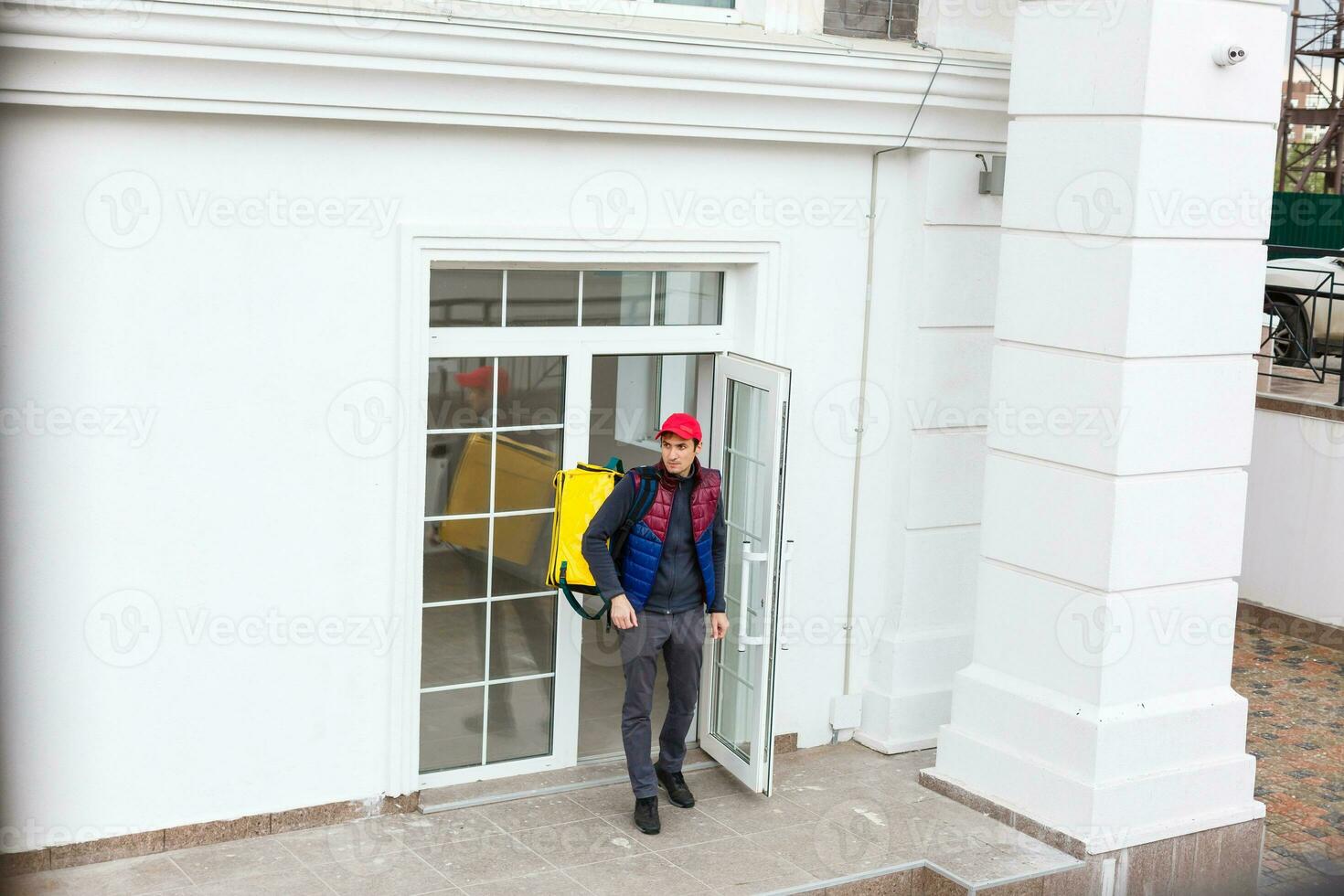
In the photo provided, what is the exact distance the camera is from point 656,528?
241 inches

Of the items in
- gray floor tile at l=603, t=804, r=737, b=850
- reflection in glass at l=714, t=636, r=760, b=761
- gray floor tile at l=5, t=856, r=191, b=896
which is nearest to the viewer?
gray floor tile at l=5, t=856, r=191, b=896

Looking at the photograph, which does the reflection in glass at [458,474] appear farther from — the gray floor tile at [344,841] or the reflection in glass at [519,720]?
the gray floor tile at [344,841]

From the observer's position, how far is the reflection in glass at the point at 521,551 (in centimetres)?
651

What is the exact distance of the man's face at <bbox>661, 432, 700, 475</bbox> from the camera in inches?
237

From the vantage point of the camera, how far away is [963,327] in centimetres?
725

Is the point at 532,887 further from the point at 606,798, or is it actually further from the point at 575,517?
the point at 575,517

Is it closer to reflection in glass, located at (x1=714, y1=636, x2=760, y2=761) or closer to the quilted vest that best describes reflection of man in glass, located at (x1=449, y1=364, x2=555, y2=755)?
the quilted vest

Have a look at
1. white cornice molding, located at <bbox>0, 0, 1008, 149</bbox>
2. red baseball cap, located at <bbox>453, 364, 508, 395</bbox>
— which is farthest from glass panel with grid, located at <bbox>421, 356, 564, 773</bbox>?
white cornice molding, located at <bbox>0, 0, 1008, 149</bbox>

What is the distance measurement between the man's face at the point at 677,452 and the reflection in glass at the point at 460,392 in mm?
848

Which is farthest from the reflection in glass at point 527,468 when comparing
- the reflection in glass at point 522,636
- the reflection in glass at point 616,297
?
the reflection in glass at point 616,297

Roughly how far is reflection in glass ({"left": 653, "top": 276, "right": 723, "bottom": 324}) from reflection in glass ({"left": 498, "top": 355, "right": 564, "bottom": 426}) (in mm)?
591

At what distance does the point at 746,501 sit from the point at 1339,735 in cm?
409

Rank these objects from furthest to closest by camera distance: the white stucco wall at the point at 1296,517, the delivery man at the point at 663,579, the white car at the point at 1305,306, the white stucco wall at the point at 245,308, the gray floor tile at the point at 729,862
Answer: the white car at the point at 1305,306, the white stucco wall at the point at 1296,517, the delivery man at the point at 663,579, the gray floor tile at the point at 729,862, the white stucco wall at the point at 245,308

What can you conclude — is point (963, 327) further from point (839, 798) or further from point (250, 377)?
point (250, 377)
